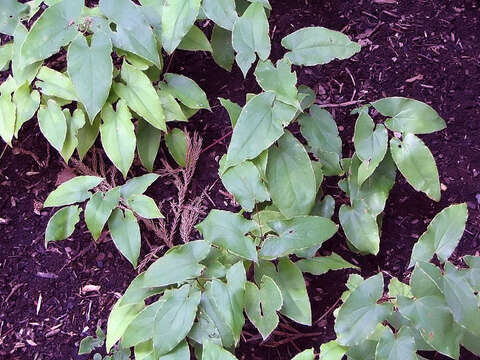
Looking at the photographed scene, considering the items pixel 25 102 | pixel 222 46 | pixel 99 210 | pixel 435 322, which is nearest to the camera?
pixel 435 322

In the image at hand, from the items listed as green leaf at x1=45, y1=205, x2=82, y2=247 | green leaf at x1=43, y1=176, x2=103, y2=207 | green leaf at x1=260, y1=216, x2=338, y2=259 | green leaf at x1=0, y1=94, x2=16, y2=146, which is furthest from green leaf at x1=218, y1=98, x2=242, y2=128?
green leaf at x1=0, y1=94, x2=16, y2=146

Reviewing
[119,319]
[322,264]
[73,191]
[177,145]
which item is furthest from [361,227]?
[73,191]

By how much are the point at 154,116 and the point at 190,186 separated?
0.93 feet

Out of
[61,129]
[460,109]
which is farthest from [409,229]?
[61,129]

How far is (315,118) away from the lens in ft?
5.76

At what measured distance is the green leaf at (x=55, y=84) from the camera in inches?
69.9

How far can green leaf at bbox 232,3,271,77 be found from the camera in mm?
1669

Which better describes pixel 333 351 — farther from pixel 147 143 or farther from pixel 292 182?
pixel 147 143

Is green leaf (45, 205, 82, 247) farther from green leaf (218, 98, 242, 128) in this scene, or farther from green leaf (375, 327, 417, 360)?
green leaf (375, 327, 417, 360)

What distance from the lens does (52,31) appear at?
5.65 ft

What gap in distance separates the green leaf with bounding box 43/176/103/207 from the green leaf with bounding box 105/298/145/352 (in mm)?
320

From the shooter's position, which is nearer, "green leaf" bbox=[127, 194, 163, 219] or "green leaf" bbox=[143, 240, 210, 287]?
"green leaf" bbox=[143, 240, 210, 287]

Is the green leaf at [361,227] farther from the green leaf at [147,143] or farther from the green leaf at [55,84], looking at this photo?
the green leaf at [55,84]

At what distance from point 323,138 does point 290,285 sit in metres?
0.44
